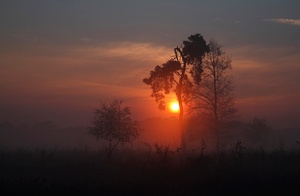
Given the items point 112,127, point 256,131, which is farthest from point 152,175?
point 256,131

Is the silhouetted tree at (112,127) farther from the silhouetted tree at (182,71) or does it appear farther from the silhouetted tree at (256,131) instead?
the silhouetted tree at (256,131)

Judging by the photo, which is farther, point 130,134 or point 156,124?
point 156,124

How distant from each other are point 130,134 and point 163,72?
744cm

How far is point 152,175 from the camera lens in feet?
60.0

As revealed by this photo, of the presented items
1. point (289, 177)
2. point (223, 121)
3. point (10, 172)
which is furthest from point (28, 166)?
point (223, 121)

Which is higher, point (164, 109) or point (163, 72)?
point (163, 72)

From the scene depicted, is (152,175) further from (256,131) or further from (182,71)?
(256,131)

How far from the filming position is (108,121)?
27844 mm

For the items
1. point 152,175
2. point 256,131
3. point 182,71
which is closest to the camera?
point 152,175

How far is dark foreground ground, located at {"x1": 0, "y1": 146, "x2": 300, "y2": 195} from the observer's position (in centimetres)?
1389

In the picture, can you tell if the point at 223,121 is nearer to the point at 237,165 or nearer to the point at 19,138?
the point at 237,165

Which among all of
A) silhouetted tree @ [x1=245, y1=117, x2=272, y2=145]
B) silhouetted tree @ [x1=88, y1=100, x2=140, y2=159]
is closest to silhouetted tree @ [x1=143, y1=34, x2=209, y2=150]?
silhouetted tree @ [x1=88, y1=100, x2=140, y2=159]

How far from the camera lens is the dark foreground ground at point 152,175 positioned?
45.6 ft

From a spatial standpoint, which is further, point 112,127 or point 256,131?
point 256,131
